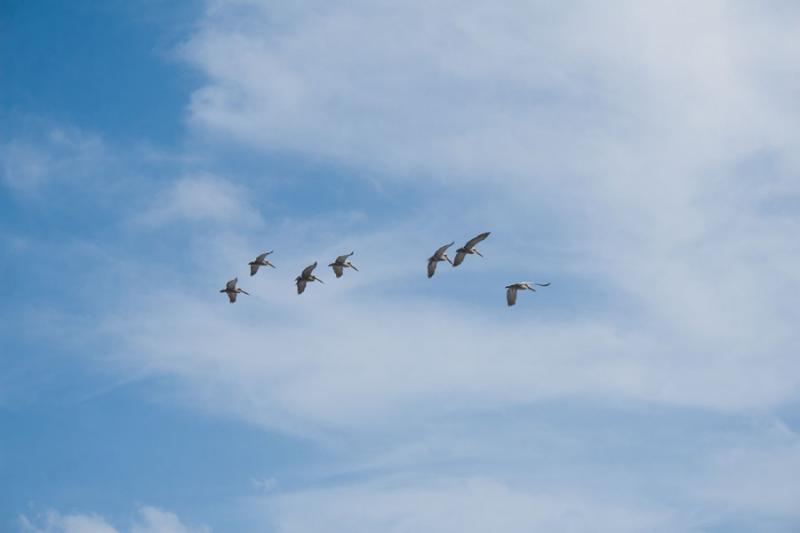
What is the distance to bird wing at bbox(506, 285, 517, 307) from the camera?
12450cm

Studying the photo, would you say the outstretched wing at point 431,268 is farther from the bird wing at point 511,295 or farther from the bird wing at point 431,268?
the bird wing at point 511,295

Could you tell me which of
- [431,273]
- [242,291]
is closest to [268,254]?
[242,291]

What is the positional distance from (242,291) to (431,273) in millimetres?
22658

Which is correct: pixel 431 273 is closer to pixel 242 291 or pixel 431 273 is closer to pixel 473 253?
pixel 473 253

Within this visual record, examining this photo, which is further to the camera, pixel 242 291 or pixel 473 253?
pixel 242 291

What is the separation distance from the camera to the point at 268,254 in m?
133

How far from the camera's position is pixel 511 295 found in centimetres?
12469

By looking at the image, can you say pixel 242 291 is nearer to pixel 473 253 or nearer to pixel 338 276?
pixel 338 276

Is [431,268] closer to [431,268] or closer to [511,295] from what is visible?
[431,268]

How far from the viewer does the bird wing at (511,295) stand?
124 meters

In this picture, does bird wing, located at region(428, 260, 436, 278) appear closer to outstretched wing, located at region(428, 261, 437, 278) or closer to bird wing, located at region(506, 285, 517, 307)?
outstretched wing, located at region(428, 261, 437, 278)

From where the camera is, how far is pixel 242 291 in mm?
138000

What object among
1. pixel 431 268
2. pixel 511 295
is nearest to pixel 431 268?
pixel 431 268

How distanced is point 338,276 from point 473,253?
46.2 ft
